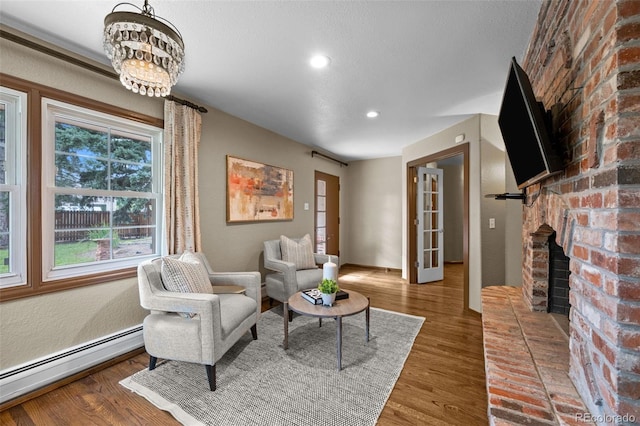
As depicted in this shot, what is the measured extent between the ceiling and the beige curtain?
303 millimetres

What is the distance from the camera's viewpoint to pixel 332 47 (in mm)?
1921

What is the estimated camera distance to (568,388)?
1084mm

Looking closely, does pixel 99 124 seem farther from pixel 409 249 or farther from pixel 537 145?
pixel 409 249

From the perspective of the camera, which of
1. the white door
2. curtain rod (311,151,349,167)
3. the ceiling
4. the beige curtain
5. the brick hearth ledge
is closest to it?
the brick hearth ledge

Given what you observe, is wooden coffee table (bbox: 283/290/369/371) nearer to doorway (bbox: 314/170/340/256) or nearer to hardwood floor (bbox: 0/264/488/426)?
hardwood floor (bbox: 0/264/488/426)

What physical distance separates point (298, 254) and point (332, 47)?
8.23 feet

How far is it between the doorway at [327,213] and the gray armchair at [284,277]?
5.21 ft

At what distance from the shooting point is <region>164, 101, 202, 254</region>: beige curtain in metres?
2.58

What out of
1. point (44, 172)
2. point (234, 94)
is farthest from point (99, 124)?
point (234, 94)

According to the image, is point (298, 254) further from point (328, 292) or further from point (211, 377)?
point (211, 377)

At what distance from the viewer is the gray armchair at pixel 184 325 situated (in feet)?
6.06

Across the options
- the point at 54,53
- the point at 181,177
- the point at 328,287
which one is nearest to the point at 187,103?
the point at 181,177

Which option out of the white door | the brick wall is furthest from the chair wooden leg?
the white door

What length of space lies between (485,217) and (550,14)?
211cm
